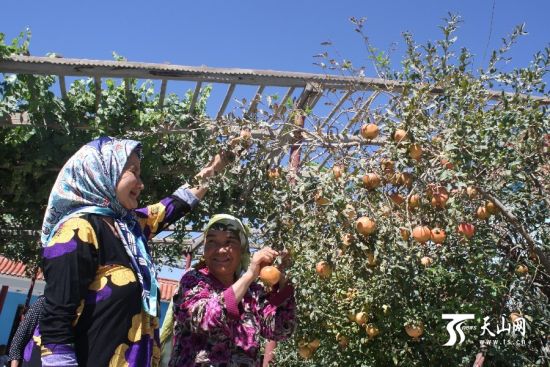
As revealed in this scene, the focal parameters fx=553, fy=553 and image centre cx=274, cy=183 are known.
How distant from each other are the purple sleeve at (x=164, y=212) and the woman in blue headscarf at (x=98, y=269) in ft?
0.95

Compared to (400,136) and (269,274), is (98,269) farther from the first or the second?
(400,136)

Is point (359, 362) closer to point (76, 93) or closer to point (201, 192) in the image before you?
point (201, 192)

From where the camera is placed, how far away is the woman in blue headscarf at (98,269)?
5.33 ft

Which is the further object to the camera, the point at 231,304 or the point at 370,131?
the point at 370,131

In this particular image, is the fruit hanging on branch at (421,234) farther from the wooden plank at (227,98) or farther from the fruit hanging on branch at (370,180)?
the wooden plank at (227,98)

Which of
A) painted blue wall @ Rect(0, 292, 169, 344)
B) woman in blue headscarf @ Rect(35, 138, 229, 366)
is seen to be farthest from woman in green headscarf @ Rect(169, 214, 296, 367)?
painted blue wall @ Rect(0, 292, 169, 344)

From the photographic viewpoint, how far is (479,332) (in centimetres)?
284

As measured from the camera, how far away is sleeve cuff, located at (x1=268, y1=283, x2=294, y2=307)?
238 cm

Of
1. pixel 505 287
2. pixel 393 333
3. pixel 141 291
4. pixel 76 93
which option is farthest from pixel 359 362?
pixel 76 93

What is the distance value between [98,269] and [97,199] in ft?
0.83

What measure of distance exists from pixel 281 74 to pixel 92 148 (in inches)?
85.6

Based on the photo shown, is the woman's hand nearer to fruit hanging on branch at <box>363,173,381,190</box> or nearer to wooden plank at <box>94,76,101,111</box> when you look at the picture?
fruit hanging on branch at <box>363,173,381,190</box>

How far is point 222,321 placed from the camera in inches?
82.9

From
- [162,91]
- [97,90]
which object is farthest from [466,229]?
[97,90]
